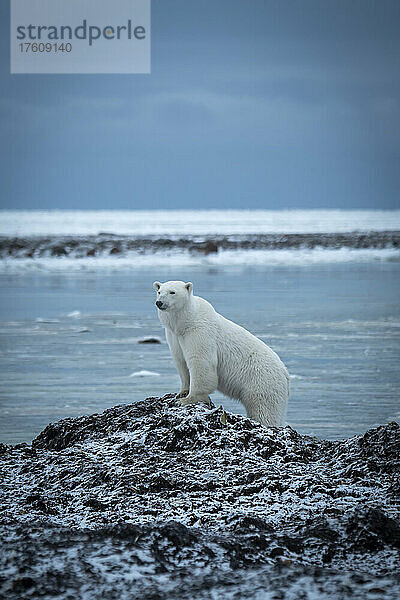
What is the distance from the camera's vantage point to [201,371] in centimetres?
475

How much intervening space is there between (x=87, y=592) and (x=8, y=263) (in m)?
18.3

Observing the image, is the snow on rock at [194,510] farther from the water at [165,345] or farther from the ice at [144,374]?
the ice at [144,374]

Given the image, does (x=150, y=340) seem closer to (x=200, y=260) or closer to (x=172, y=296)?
(x=172, y=296)

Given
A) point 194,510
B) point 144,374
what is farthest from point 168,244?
point 194,510

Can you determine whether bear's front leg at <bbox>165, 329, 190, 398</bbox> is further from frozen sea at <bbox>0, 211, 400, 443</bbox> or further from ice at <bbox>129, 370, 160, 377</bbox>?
ice at <bbox>129, 370, 160, 377</bbox>

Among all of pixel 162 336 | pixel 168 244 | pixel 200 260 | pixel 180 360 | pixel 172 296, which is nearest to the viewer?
pixel 172 296

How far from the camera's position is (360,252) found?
79.8 ft

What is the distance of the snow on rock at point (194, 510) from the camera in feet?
9.09

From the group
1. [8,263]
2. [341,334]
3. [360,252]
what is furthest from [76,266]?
[341,334]

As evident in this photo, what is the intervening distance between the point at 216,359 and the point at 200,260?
54.7 feet

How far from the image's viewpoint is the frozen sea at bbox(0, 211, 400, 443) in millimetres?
5972

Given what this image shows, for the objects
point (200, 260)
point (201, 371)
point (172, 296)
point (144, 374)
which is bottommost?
point (144, 374)

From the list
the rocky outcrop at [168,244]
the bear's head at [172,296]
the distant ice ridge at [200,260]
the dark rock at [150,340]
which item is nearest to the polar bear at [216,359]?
the bear's head at [172,296]

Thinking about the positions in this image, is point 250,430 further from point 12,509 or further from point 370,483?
point 12,509
